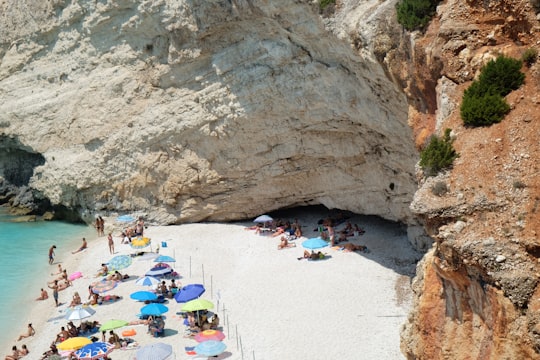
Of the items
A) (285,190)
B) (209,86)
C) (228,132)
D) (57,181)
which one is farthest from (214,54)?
(57,181)

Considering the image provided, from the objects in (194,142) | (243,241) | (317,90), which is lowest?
(243,241)

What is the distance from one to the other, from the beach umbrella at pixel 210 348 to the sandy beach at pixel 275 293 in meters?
0.66

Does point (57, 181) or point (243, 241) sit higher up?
point (57, 181)

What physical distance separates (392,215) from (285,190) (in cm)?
637

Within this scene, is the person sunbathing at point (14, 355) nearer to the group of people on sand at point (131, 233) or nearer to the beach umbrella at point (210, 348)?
the beach umbrella at point (210, 348)

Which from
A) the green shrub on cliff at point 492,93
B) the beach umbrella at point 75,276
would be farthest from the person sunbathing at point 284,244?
the green shrub on cliff at point 492,93

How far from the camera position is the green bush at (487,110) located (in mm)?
10970

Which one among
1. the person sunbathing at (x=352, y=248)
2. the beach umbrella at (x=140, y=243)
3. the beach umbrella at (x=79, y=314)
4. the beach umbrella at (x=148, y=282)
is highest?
the beach umbrella at (x=140, y=243)

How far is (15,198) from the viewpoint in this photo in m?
41.0

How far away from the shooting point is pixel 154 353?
53.4 ft

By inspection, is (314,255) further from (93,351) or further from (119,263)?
(93,351)

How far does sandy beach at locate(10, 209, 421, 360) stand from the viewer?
17.2 metres

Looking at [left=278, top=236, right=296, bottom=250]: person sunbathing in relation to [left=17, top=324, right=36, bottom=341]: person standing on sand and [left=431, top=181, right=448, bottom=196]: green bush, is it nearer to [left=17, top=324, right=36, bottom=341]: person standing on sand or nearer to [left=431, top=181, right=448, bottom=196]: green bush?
[left=17, top=324, right=36, bottom=341]: person standing on sand

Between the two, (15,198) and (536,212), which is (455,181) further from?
(15,198)
